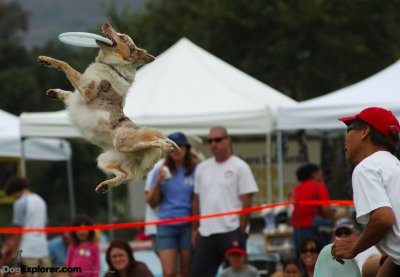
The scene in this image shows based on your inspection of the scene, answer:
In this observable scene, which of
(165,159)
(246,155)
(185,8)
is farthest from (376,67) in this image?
(165,159)

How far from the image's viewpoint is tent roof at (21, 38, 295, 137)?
12.2m

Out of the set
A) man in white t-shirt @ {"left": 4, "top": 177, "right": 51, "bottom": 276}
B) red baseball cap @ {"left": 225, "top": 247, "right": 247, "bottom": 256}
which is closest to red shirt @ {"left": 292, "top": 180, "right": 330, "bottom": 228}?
red baseball cap @ {"left": 225, "top": 247, "right": 247, "bottom": 256}

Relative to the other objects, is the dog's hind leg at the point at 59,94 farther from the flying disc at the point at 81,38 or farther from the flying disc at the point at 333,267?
the flying disc at the point at 333,267

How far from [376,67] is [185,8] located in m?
7.82

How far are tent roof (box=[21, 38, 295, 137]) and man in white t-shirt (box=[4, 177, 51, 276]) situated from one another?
3.22ft

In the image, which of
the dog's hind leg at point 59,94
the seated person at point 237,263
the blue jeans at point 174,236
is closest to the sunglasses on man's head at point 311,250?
the seated person at point 237,263

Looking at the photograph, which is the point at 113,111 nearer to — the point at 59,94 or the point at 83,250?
the point at 59,94

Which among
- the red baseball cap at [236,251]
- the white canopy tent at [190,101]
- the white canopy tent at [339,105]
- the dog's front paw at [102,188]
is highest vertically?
the white canopy tent at [190,101]

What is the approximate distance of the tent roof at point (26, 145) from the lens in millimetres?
14469

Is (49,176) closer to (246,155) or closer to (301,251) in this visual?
(246,155)

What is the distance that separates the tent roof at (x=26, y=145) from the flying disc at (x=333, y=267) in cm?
943

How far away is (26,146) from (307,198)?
8.46m

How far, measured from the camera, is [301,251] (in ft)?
29.6

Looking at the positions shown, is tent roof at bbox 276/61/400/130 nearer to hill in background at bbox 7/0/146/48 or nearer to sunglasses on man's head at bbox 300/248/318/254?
sunglasses on man's head at bbox 300/248/318/254
